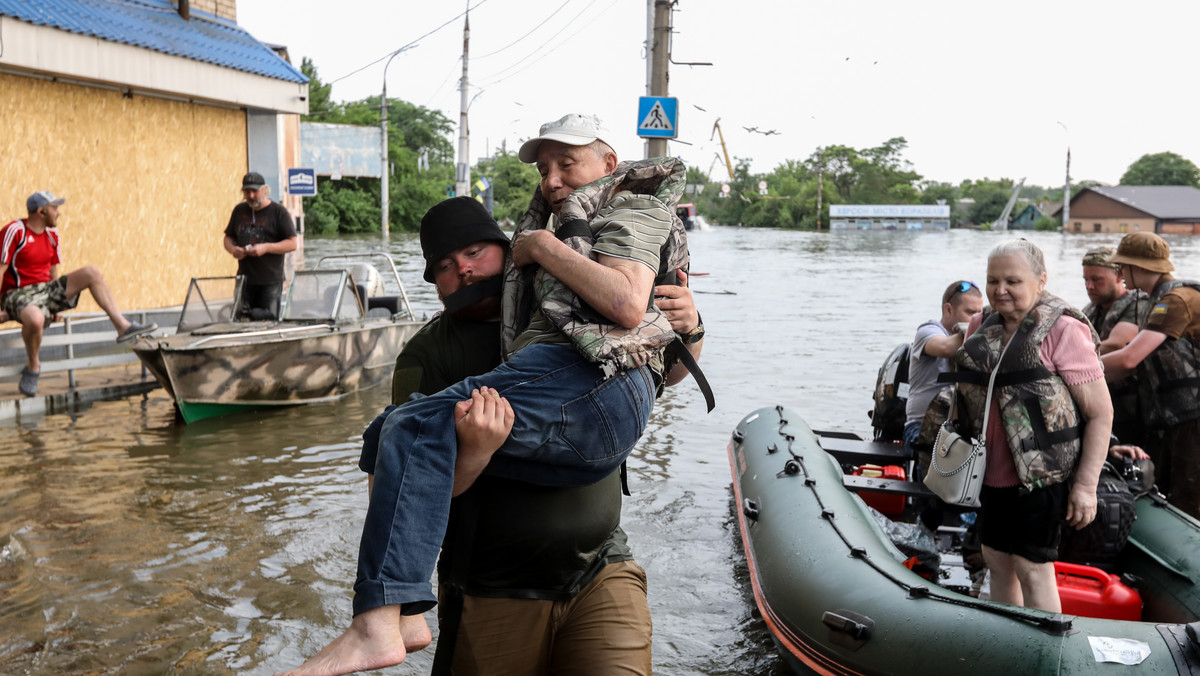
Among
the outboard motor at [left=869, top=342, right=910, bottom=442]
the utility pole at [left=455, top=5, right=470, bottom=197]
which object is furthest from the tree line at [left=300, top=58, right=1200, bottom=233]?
the outboard motor at [left=869, top=342, right=910, bottom=442]

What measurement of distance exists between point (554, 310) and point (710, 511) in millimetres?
6177

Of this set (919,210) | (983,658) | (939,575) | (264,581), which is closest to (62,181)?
(264,581)

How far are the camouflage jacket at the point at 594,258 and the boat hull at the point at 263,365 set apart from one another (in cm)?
767

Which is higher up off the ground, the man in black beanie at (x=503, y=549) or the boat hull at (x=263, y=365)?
the man in black beanie at (x=503, y=549)

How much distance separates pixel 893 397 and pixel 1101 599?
291cm

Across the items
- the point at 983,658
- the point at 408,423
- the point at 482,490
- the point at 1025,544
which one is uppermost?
the point at 408,423

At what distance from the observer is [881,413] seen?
7.64 m

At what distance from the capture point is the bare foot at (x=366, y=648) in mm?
2223

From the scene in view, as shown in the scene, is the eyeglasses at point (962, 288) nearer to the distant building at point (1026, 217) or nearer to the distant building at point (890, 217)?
the distant building at point (890, 217)

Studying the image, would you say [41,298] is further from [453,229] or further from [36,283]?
[453,229]

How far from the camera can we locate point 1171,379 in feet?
19.2

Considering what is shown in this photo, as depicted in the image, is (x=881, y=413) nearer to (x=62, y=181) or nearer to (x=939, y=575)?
(x=939, y=575)

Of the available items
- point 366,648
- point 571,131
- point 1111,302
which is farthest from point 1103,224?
point 366,648

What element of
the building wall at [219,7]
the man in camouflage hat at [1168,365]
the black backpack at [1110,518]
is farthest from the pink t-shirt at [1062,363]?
the building wall at [219,7]
